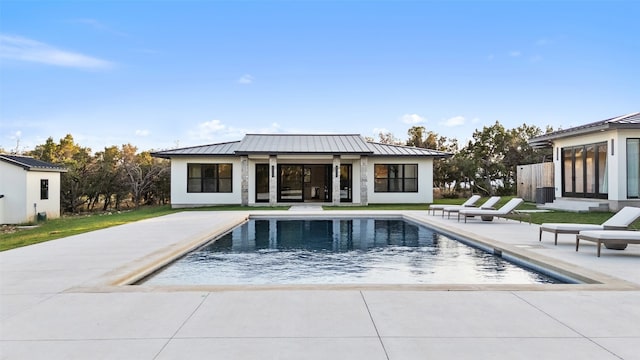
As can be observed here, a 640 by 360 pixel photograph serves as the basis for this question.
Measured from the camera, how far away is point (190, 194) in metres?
24.7

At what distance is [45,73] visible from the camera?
20656mm

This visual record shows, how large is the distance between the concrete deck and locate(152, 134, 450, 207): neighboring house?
57.5 feet

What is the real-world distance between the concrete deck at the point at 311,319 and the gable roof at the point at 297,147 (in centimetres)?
1724

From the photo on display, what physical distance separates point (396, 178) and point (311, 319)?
2209 cm

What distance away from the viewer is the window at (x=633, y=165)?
52.3 feet

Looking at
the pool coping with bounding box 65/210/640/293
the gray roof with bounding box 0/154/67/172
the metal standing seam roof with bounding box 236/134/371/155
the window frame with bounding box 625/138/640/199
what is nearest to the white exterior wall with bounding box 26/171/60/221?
the gray roof with bounding box 0/154/67/172

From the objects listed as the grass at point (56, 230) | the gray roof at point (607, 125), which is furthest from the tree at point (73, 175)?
the gray roof at point (607, 125)

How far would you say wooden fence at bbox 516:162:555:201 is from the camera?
70.8 feet

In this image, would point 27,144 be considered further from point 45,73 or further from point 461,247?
point 461,247

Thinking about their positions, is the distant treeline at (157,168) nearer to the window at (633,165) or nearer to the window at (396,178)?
the window at (396,178)

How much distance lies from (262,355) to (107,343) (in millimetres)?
1371

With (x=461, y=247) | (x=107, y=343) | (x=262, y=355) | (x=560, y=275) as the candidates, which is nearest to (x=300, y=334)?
(x=262, y=355)

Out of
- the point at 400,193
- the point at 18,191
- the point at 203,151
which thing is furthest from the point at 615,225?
the point at 18,191

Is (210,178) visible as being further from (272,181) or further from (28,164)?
(28,164)
